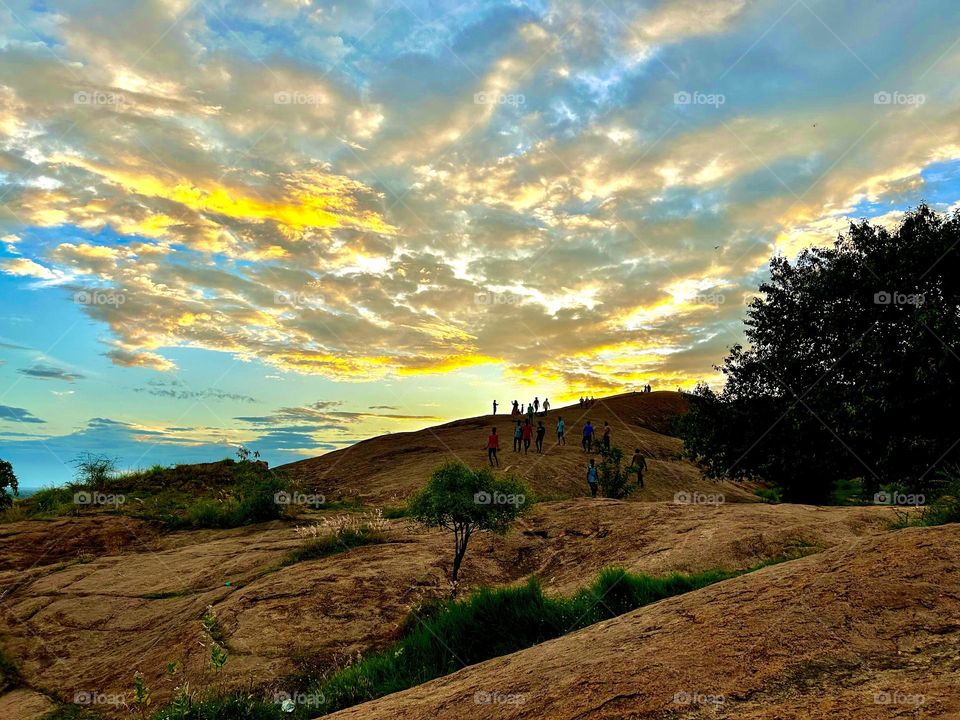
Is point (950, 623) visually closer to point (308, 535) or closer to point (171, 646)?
Answer: point (171, 646)

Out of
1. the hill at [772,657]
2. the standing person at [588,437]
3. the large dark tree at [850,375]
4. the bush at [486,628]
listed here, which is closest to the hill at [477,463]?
the standing person at [588,437]

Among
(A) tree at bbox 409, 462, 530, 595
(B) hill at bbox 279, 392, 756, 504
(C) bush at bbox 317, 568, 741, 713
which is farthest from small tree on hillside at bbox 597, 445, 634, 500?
(C) bush at bbox 317, 568, 741, 713

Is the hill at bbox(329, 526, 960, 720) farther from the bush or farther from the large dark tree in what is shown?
the large dark tree

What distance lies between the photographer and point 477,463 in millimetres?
34312

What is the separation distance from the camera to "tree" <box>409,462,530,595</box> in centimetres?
1305

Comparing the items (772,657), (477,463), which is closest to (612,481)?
(477,463)

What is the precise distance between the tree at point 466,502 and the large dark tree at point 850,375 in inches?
582

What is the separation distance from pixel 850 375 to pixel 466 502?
64.9ft

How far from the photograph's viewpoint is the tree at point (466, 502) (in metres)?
13.1

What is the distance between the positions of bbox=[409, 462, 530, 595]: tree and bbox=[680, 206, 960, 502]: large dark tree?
582 inches

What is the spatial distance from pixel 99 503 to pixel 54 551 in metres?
8.02

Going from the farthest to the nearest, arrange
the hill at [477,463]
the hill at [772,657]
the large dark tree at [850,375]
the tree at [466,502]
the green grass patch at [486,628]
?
the hill at [477,463]
the large dark tree at [850,375]
the tree at [466,502]
the green grass patch at [486,628]
the hill at [772,657]

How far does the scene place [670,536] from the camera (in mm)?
14109

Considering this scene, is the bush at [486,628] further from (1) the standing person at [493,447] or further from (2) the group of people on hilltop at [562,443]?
(1) the standing person at [493,447]
